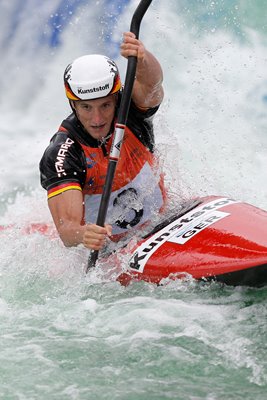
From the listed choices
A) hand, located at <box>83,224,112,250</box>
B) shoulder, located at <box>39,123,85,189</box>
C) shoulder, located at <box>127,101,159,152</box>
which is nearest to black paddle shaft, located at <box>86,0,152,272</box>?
hand, located at <box>83,224,112,250</box>

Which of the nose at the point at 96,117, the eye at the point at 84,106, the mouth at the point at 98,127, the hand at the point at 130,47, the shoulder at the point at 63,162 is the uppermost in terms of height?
the hand at the point at 130,47

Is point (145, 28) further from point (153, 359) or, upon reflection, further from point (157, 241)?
point (153, 359)

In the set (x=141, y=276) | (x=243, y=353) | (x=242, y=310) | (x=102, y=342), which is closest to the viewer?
(x=243, y=353)

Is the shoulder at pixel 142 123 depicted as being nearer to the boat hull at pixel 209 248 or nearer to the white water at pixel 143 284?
the white water at pixel 143 284

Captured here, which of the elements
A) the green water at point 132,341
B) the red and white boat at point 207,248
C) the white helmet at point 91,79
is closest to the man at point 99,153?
the white helmet at point 91,79

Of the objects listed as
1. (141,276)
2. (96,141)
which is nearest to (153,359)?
(141,276)

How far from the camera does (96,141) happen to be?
477 cm

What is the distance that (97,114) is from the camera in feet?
15.3

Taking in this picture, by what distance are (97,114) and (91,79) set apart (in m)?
0.22

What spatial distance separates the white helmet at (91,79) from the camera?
4594mm

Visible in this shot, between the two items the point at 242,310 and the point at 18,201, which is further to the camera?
the point at 18,201

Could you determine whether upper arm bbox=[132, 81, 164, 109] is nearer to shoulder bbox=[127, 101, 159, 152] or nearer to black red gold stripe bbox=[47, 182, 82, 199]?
shoulder bbox=[127, 101, 159, 152]

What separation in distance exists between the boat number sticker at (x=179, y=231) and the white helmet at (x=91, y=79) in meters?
0.91

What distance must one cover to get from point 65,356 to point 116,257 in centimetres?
110
